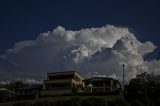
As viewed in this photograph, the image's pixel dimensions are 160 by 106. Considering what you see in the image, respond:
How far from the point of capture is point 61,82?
12438 cm

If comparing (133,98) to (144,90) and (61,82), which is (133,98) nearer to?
(144,90)

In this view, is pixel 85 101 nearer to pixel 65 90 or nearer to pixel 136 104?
pixel 136 104

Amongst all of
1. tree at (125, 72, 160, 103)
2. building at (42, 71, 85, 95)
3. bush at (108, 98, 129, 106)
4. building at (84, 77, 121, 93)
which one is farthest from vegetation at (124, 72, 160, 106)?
building at (42, 71, 85, 95)

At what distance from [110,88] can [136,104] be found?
42552 mm

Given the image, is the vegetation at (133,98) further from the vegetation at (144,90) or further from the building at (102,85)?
the building at (102,85)

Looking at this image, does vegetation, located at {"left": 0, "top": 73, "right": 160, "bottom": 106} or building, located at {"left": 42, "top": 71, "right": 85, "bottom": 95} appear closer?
vegetation, located at {"left": 0, "top": 73, "right": 160, "bottom": 106}

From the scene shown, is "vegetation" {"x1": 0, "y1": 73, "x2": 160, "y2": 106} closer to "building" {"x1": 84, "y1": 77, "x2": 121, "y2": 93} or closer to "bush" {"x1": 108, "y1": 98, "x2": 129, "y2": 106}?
"bush" {"x1": 108, "y1": 98, "x2": 129, "y2": 106}

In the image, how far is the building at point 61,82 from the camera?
122 metres

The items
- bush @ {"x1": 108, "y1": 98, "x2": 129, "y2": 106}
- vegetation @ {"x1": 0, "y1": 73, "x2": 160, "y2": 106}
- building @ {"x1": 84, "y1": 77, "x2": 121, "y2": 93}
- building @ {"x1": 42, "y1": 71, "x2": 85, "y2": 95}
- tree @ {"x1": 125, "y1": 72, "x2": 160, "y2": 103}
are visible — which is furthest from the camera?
building @ {"x1": 84, "y1": 77, "x2": 121, "y2": 93}

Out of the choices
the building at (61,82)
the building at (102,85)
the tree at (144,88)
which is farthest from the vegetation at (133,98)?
the building at (61,82)

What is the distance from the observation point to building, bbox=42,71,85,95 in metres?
122

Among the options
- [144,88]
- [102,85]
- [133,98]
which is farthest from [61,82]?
[133,98]

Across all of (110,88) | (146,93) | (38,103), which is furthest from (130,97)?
(110,88)

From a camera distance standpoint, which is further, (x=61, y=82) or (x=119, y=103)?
(x=61, y=82)
